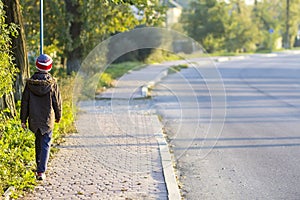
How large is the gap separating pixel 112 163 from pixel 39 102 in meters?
1.79

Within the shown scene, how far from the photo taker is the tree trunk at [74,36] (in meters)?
16.7

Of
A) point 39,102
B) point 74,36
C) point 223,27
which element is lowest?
point 223,27

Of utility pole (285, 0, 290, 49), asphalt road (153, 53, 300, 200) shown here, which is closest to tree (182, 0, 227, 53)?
utility pole (285, 0, 290, 49)

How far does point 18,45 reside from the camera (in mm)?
9914

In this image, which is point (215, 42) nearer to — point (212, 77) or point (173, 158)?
point (212, 77)

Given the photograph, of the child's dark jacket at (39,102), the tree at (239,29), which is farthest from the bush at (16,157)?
the tree at (239,29)

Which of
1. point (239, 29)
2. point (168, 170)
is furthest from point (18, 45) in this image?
point (239, 29)

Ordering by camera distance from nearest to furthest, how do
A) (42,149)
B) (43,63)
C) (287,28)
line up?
(43,63)
(42,149)
(287,28)

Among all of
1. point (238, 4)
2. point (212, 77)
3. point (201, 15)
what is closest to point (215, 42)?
point (201, 15)

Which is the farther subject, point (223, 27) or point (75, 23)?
point (223, 27)

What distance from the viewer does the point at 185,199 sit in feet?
22.2

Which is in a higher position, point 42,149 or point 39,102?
point 39,102

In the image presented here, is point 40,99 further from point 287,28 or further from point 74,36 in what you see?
point 287,28

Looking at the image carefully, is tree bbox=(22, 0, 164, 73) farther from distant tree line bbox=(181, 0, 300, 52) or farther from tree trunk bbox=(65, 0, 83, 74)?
distant tree line bbox=(181, 0, 300, 52)
